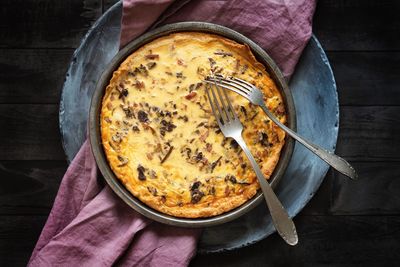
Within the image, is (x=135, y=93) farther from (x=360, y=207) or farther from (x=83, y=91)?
(x=360, y=207)

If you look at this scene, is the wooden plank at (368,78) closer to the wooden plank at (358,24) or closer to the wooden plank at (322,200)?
the wooden plank at (358,24)

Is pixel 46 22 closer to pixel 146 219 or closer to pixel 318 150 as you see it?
pixel 146 219

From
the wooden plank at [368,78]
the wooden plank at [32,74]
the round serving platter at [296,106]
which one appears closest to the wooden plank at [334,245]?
the round serving platter at [296,106]

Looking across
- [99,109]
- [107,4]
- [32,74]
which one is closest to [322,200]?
[99,109]

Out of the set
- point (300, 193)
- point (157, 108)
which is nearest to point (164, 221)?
point (157, 108)

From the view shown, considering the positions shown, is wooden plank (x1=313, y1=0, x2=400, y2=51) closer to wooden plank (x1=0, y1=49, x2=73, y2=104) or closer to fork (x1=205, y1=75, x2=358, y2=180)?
fork (x1=205, y1=75, x2=358, y2=180)

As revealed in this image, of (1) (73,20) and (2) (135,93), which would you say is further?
(1) (73,20)

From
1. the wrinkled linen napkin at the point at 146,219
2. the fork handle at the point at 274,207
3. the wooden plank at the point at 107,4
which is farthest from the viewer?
the wooden plank at the point at 107,4
